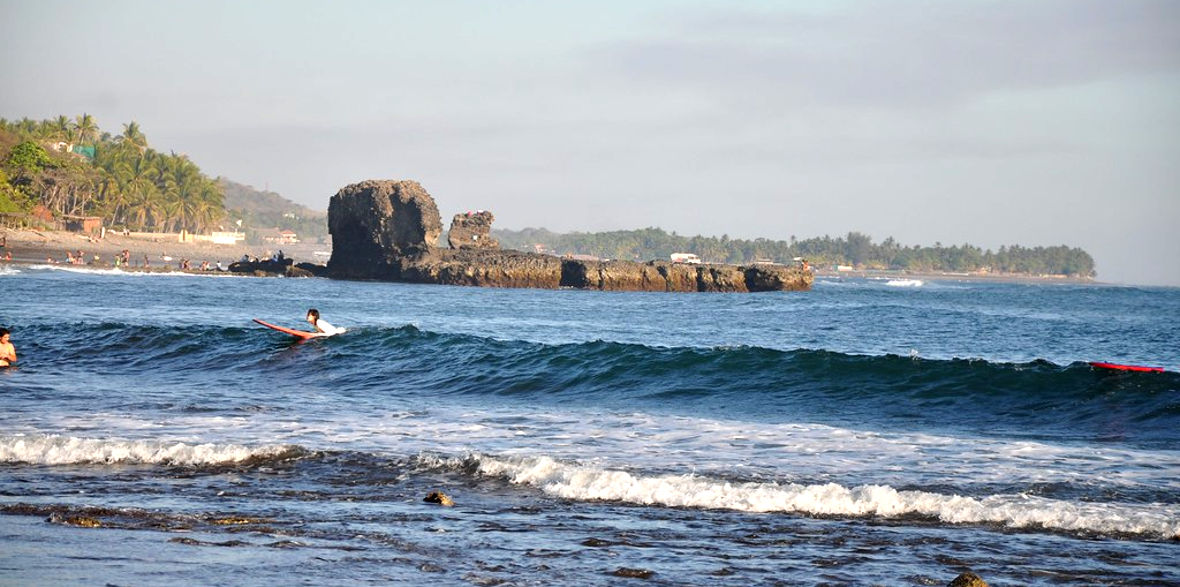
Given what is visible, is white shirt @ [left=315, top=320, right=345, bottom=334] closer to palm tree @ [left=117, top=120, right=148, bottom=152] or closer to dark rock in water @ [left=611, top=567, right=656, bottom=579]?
dark rock in water @ [left=611, top=567, right=656, bottom=579]

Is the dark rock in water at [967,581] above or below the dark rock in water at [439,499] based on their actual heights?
above

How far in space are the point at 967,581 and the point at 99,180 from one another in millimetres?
136712

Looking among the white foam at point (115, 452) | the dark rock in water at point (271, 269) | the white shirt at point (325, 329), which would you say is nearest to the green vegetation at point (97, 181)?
the dark rock in water at point (271, 269)

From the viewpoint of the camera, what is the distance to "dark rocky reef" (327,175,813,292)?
299 feet

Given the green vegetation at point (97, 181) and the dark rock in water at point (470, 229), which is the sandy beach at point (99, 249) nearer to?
the green vegetation at point (97, 181)

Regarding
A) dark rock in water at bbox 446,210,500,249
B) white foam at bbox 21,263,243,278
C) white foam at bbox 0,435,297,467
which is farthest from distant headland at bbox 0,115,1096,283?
white foam at bbox 0,435,297,467

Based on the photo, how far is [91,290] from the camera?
168ft

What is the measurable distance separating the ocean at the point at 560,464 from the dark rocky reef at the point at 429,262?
201ft

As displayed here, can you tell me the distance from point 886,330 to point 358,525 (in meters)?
42.0

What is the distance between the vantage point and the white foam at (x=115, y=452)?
12320 millimetres

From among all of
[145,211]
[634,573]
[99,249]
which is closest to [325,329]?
[634,573]

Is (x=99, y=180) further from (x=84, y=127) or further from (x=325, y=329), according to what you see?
(x=325, y=329)

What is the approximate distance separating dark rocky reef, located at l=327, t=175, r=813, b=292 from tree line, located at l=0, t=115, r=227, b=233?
30712mm

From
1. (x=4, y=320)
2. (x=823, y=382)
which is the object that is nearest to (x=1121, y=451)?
(x=823, y=382)
